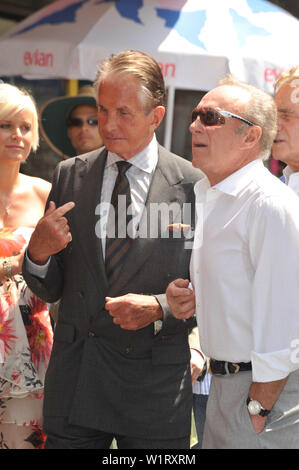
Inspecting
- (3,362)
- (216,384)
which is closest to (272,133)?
(216,384)

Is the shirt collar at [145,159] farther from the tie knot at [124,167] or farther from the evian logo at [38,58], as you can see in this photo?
the evian logo at [38,58]

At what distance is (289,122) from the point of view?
3.02 m

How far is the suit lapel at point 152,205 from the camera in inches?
111

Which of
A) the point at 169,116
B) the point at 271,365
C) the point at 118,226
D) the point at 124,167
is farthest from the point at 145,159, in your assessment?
the point at 169,116

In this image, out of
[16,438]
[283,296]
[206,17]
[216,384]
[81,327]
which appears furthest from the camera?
[206,17]

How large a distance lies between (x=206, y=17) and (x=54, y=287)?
4.10 m

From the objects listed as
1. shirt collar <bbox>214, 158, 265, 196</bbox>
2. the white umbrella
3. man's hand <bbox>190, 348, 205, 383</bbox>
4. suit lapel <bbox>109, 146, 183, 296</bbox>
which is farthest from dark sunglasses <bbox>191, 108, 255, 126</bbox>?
the white umbrella

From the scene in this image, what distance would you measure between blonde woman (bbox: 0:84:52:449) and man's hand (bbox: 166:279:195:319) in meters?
1.09

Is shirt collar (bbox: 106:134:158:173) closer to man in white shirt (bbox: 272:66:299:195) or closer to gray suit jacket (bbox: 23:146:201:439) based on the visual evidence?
gray suit jacket (bbox: 23:146:201:439)

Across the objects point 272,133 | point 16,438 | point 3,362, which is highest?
point 272,133

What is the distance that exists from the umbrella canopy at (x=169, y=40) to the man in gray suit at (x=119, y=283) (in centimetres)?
294

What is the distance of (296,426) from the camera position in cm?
237

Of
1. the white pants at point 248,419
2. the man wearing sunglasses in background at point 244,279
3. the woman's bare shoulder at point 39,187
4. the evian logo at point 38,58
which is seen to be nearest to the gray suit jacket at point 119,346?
the man wearing sunglasses in background at point 244,279
